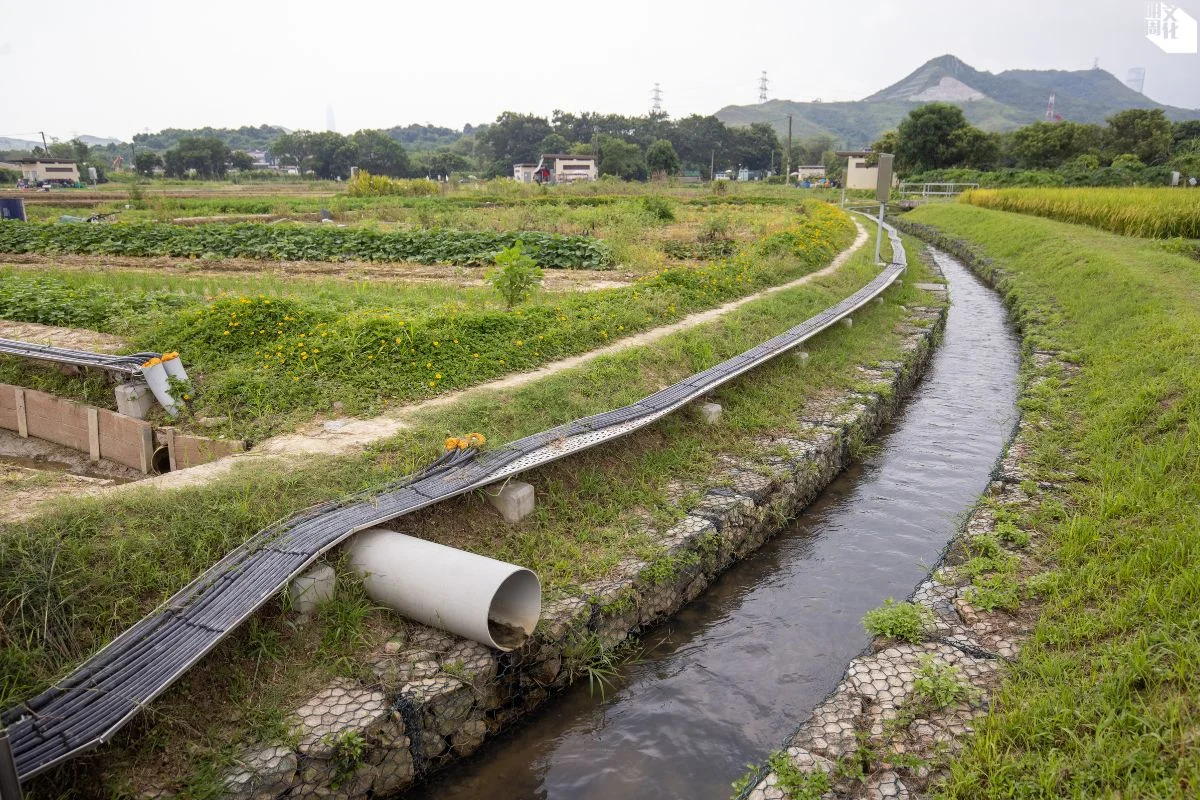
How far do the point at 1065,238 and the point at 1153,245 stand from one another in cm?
210

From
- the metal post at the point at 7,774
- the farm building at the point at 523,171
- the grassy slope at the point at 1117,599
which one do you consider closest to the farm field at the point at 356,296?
the metal post at the point at 7,774

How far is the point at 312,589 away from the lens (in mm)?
4090

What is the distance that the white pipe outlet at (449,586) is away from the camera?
3.99 metres

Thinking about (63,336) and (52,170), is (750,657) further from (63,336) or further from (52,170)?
(52,170)

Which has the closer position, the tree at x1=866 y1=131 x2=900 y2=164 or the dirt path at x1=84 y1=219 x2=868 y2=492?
the dirt path at x1=84 y1=219 x2=868 y2=492

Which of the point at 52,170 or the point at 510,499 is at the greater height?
the point at 52,170

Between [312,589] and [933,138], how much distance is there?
57453mm

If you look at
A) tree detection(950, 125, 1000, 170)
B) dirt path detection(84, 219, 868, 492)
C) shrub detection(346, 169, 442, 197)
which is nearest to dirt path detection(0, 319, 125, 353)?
dirt path detection(84, 219, 868, 492)

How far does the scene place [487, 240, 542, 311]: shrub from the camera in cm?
955

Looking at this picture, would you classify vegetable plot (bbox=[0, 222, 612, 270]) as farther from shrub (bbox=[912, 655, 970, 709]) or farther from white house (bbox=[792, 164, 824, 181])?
white house (bbox=[792, 164, 824, 181])

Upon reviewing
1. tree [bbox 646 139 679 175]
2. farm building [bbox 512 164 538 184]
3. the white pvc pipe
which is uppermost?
farm building [bbox 512 164 538 184]

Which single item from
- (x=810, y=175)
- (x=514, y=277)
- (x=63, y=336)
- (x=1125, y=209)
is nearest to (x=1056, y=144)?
(x=810, y=175)

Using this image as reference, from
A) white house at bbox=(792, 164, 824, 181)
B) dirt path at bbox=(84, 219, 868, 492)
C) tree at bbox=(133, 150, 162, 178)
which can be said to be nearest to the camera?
dirt path at bbox=(84, 219, 868, 492)

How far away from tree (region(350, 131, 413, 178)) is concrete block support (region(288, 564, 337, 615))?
89.6 meters
